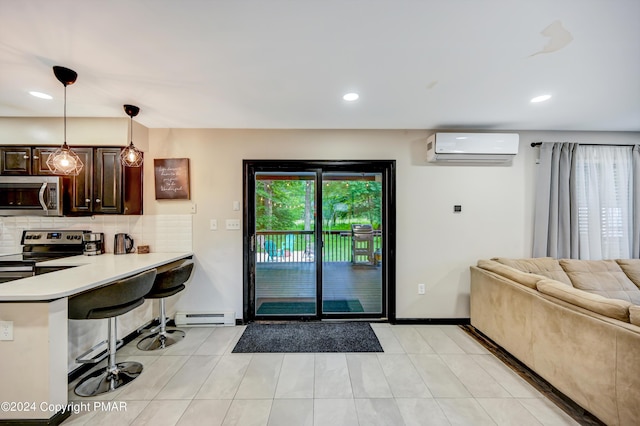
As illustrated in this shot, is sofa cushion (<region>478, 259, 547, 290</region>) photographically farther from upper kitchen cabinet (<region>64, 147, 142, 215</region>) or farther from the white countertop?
upper kitchen cabinet (<region>64, 147, 142, 215</region>)

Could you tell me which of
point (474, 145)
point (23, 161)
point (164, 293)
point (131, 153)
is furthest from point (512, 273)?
point (23, 161)

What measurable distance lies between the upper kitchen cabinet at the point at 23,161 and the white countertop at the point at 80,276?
1.07 meters

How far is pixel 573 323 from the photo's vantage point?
1.87 m

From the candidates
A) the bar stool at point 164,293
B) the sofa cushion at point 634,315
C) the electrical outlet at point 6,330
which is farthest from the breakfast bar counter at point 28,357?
the sofa cushion at point 634,315

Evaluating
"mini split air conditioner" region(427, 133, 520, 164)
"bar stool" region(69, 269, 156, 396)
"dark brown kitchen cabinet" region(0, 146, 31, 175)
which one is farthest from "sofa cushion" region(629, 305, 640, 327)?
"dark brown kitchen cabinet" region(0, 146, 31, 175)

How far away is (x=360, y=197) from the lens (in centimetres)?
358

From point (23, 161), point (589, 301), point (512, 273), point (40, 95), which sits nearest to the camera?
point (589, 301)

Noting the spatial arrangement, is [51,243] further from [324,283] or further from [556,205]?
[556,205]

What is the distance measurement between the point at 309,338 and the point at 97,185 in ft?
9.83

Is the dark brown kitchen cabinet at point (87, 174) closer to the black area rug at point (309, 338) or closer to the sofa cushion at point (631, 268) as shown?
the black area rug at point (309, 338)

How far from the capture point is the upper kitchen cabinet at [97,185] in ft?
9.91

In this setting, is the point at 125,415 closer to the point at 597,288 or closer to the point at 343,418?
the point at 343,418

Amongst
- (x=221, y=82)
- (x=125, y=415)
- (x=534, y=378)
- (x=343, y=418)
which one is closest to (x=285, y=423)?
(x=343, y=418)

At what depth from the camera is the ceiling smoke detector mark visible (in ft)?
5.06
